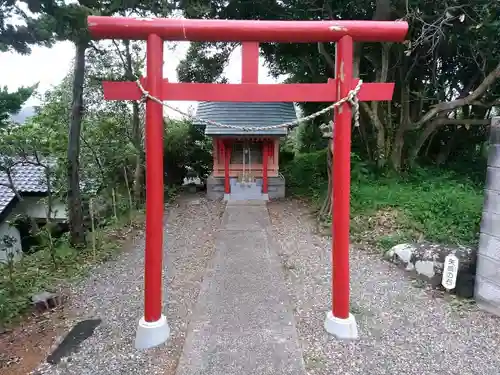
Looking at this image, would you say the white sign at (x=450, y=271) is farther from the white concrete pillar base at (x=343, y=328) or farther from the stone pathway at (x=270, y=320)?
the white concrete pillar base at (x=343, y=328)

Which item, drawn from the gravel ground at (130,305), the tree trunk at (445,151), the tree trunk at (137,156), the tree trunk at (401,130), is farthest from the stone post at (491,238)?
the tree trunk at (137,156)

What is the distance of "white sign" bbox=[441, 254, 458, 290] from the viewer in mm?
4385

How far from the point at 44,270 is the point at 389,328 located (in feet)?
16.7

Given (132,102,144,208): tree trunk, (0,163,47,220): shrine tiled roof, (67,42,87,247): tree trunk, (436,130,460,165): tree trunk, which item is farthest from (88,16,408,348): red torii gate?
(436,130,460,165): tree trunk

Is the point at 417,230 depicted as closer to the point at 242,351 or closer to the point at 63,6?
the point at 242,351

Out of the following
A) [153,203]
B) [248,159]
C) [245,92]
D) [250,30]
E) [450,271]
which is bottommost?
[450,271]

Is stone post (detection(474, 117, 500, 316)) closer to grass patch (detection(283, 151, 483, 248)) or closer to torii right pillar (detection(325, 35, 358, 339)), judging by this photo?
grass patch (detection(283, 151, 483, 248))

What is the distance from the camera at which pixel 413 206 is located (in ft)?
22.6

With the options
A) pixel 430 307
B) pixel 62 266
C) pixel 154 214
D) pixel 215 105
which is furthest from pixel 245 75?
pixel 215 105

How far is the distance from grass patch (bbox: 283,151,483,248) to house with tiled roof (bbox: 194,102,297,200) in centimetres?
147

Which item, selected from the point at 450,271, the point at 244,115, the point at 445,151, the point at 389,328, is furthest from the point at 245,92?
the point at 445,151

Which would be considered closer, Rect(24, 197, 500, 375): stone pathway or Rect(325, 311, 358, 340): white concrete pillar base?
Rect(24, 197, 500, 375): stone pathway

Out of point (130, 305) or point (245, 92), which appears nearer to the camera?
point (245, 92)

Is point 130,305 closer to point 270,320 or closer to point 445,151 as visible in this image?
point 270,320
